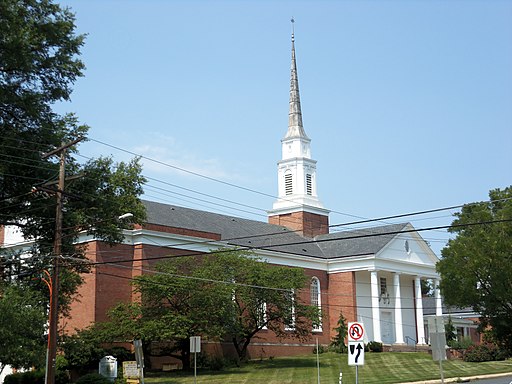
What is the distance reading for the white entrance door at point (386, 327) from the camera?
67.6 meters

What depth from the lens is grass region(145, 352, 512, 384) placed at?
41000 millimetres

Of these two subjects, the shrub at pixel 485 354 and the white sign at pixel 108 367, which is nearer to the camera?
the white sign at pixel 108 367

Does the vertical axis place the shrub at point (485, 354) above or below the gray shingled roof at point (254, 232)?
below

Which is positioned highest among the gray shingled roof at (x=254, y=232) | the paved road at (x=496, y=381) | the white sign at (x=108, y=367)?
the gray shingled roof at (x=254, y=232)

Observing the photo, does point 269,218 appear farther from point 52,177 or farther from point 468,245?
point 52,177

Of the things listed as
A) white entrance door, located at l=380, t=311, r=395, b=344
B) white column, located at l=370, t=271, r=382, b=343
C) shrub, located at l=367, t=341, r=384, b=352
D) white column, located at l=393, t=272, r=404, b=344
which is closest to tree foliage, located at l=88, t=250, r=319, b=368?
shrub, located at l=367, t=341, r=384, b=352

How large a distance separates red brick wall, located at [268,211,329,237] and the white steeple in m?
0.33

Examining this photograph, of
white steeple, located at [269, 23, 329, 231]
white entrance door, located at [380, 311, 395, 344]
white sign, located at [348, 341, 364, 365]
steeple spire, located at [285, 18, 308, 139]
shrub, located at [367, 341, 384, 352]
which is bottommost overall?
white sign, located at [348, 341, 364, 365]

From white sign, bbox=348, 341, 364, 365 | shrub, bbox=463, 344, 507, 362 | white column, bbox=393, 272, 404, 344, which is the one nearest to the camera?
white sign, bbox=348, 341, 364, 365

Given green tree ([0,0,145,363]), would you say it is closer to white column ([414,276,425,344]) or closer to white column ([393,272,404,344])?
white column ([393,272,404,344])

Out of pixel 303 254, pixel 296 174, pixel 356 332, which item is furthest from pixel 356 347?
pixel 296 174

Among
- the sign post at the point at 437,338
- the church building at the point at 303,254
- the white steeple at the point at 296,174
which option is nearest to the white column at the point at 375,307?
the church building at the point at 303,254

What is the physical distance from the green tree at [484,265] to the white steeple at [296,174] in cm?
2182

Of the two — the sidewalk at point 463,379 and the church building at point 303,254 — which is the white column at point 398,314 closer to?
the church building at point 303,254
